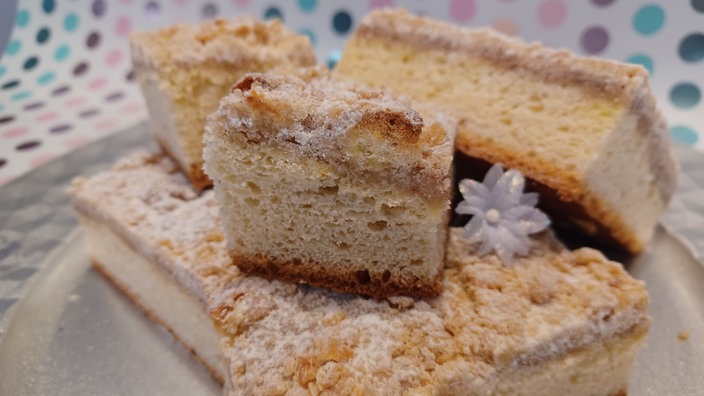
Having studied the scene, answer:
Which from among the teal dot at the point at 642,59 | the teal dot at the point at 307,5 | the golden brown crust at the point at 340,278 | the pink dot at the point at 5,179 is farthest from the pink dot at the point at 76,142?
the teal dot at the point at 642,59

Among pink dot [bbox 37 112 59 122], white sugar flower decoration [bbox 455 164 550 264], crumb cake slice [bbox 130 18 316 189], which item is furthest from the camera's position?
pink dot [bbox 37 112 59 122]

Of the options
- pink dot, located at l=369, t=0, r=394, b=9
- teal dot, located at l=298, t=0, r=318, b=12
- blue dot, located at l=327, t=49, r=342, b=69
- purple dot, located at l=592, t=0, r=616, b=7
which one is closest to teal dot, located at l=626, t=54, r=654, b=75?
purple dot, located at l=592, t=0, r=616, b=7

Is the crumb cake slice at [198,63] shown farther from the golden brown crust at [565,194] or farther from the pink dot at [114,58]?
the pink dot at [114,58]

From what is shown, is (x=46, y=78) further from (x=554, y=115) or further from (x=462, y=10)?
(x=554, y=115)

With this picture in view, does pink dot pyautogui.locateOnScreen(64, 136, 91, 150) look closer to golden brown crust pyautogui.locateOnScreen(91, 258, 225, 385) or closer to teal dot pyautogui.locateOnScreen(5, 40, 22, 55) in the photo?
teal dot pyautogui.locateOnScreen(5, 40, 22, 55)

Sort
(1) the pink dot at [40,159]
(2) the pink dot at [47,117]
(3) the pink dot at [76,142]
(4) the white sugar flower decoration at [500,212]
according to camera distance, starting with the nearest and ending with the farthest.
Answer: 1. (4) the white sugar flower decoration at [500,212]
2. (1) the pink dot at [40,159]
3. (3) the pink dot at [76,142]
4. (2) the pink dot at [47,117]
